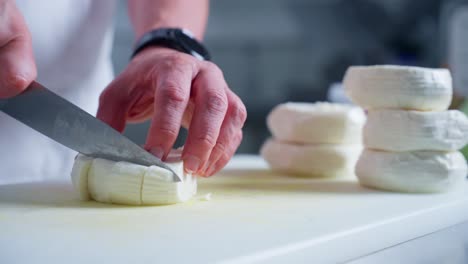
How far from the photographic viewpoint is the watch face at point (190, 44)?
1354 millimetres

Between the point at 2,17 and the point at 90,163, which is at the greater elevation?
the point at 2,17

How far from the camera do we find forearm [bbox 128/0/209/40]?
1477mm

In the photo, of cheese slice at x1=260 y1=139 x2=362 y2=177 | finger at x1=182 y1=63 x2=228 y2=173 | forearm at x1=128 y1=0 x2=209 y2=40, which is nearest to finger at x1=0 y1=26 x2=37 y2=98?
finger at x1=182 y1=63 x2=228 y2=173

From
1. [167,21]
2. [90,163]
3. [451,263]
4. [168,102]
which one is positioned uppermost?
[167,21]

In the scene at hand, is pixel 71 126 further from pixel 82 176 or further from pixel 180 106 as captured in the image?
pixel 180 106

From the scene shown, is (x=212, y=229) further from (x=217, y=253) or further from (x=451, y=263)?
(x=451, y=263)

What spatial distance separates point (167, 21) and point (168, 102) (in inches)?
17.9

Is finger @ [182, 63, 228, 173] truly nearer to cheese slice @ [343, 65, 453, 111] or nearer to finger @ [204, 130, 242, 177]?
finger @ [204, 130, 242, 177]

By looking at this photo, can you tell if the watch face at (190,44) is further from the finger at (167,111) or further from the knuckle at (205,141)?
the knuckle at (205,141)

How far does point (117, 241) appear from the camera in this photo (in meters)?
0.81

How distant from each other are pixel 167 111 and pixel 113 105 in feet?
0.62

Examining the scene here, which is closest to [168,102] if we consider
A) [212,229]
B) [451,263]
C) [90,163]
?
[90,163]

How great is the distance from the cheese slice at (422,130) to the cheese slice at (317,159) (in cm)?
19

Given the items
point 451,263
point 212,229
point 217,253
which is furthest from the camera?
point 451,263
